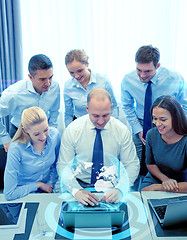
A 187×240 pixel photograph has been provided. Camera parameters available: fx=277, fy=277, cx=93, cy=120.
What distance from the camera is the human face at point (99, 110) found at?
183 centimetres

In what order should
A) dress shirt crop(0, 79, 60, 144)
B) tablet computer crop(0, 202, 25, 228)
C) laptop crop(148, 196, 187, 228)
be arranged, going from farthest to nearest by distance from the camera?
1. dress shirt crop(0, 79, 60, 144)
2. tablet computer crop(0, 202, 25, 228)
3. laptop crop(148, 196, 187, 228)

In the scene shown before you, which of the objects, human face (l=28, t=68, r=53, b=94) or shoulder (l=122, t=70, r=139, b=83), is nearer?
human face (l=28, t=68, r=53, b=94)

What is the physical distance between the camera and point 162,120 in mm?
1899

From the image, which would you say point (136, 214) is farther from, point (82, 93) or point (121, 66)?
point (121, 66)

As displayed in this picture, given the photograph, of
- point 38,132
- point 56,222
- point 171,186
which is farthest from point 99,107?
point 56,222

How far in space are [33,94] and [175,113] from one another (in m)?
1.21

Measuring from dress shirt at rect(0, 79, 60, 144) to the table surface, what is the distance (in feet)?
2.93

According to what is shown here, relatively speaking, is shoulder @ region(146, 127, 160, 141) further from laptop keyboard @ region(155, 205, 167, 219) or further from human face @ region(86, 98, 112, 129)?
laptop keyboard @ region(155, 205, 167, 219)

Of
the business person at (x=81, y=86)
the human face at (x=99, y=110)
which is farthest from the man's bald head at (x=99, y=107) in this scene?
the business person at (x=81, y=86)

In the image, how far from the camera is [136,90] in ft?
8.30

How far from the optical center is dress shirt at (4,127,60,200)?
170 cm

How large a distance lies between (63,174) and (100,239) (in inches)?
26.3

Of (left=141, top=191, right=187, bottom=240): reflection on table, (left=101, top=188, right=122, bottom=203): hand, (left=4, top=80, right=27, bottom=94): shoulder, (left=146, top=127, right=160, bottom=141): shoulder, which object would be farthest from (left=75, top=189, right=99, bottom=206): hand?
(left=4, top=80, right=27, bottom=94): shoulder

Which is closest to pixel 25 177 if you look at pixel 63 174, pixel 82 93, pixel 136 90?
pixel 63 174
